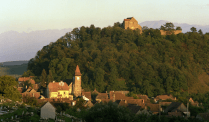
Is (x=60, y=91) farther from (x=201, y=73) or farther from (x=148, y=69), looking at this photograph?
(x=201, y=73)

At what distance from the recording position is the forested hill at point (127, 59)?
254 feet

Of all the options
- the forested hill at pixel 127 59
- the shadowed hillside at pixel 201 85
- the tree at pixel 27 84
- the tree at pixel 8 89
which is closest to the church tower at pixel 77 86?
the forested hill at pixel 127 59

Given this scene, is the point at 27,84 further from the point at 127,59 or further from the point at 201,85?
the point at 201,85

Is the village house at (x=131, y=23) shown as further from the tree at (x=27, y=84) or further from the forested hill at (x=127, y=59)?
the tree at (x=27, y=84)

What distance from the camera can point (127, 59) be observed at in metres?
85.4

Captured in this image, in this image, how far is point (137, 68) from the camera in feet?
269

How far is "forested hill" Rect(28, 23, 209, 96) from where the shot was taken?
7756cm

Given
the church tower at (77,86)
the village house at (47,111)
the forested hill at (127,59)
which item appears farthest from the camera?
the forested hill at (127,59)

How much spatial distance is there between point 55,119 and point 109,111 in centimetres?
564

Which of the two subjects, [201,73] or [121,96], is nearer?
[121,96]

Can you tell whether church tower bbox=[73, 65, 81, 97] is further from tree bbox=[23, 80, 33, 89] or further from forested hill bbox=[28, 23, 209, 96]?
tree bbox=[23, 80, 33, 89]

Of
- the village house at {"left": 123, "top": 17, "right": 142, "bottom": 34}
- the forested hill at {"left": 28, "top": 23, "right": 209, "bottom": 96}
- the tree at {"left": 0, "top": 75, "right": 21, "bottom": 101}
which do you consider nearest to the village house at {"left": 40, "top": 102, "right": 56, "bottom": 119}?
the tree at {"left": 0, "top": 75, "right": 21, "bottom": 101}

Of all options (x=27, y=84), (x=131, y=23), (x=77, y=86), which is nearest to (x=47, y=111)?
(x=77, y=86)

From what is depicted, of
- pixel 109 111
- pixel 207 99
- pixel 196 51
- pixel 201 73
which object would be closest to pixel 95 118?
pixel 109 111
